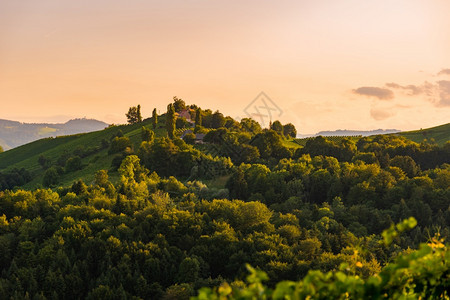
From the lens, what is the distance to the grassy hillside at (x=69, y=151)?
118688 millimetres

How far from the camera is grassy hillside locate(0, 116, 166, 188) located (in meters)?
119

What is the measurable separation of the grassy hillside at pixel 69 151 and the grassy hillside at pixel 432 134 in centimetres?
10492

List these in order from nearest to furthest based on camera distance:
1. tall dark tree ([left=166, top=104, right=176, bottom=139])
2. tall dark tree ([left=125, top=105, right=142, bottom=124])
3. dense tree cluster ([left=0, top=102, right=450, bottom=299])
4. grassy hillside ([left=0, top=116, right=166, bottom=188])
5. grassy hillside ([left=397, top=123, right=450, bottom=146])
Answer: dense tree cluster ([left=0, top=102, right=450, bottom=299]) < grassy hillside ([left=0, top=116, right=166, bottom=188]) < tall dark tree ([left=166, top=104, right=176, bottom=139]) < grassy hillside ([left=397, top=123, right=450, bottom=146]) < tall dark tree ([left=125, top=105, right=142, bottom=124])

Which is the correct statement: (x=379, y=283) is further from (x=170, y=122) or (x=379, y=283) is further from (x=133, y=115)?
(x=133, y=115)

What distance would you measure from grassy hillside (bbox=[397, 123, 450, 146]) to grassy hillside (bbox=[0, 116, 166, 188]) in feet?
344

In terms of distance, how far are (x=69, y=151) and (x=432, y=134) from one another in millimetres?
154728

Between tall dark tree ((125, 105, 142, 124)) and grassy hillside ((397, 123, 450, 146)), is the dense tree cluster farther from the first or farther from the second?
tall dark tree ((125, 105, 142, 124))

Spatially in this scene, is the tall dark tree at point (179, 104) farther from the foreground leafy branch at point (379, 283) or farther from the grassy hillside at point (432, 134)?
the foreground leafy branch at point (379, 283)

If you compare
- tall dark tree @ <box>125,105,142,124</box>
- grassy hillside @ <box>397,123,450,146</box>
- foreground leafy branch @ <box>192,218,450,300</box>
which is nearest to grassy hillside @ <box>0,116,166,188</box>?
tall dark tree @ <box>125,105,142,124</box>

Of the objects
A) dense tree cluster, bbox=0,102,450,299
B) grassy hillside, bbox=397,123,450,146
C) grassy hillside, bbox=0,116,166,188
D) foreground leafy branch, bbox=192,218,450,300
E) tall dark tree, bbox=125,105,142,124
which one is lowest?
dense tree cluster, bbox=0,102,450,299

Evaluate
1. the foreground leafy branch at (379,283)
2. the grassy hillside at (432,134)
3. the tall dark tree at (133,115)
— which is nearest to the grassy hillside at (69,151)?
the tall dark tree at (133,115)

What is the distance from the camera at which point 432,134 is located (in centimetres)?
15988

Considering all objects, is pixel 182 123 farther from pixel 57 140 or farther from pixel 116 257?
pixel 116 257

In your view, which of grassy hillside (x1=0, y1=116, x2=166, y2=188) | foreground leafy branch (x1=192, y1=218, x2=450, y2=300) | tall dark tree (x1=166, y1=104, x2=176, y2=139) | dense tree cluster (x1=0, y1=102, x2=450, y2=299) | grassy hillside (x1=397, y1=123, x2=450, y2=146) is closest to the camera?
foreground leafy branch (x1=192, y1=218, x2=450, y2=300)
